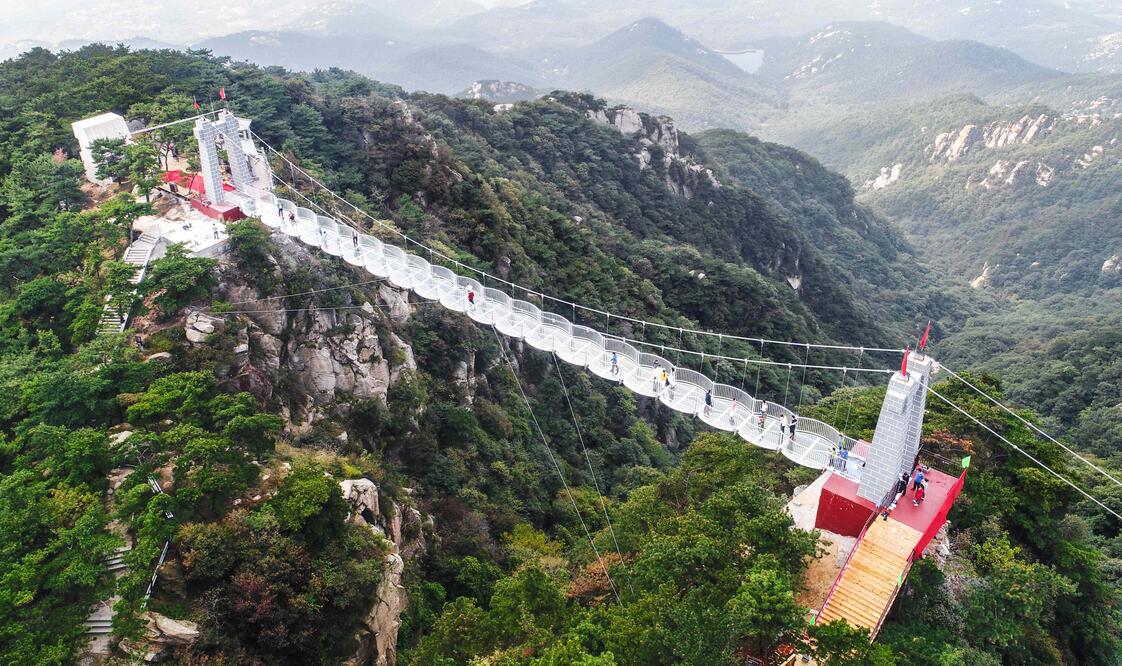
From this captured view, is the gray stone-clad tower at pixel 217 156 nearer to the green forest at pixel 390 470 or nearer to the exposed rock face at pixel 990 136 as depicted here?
the green forest at pixel 390 470

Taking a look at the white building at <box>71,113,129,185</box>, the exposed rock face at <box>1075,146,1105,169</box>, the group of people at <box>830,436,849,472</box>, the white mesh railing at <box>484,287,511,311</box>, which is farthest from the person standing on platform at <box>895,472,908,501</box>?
the exposed rock face at <box>1075,146,1105,169</box>

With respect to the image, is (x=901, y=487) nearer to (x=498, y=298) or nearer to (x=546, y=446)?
(x=498, y=298)

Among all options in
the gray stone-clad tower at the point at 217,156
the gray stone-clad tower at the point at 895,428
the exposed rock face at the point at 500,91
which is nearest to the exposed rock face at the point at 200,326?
the gray stone-clad tower at the point at 217,156

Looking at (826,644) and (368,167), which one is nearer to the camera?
(826,644)

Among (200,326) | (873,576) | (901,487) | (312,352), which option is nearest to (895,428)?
(901,487)

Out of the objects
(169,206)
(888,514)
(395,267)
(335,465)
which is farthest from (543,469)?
(169,206)

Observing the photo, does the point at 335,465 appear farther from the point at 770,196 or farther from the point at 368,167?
the point at 770,196
